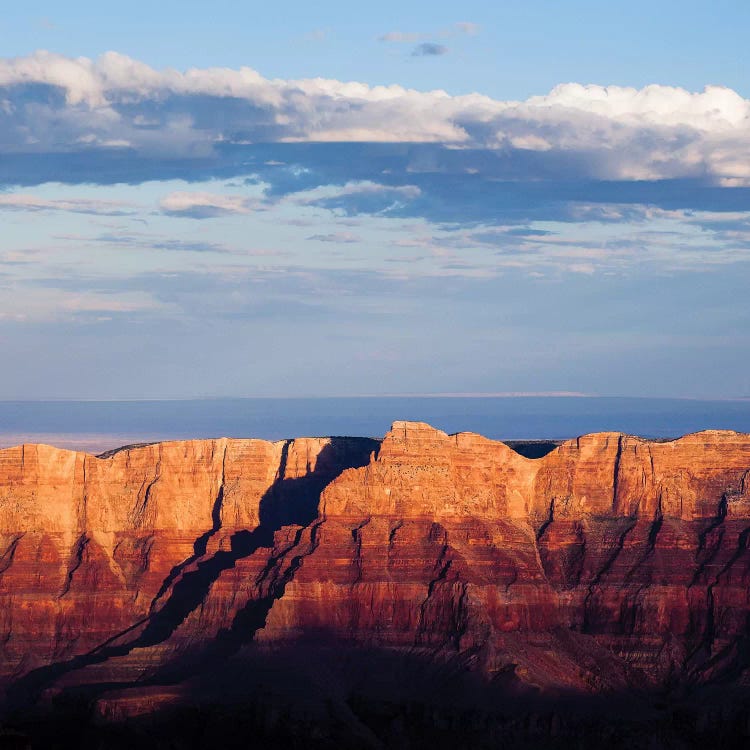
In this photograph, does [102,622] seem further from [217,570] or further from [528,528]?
[528,528]

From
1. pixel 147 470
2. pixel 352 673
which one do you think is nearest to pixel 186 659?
pixel 352 673

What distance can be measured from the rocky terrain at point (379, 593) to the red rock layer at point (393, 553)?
140 mm

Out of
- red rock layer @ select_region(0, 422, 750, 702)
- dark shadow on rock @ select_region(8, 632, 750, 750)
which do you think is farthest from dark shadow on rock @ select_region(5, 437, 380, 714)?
dark shadow on rock @ select_region(8, 632, 750, 750)

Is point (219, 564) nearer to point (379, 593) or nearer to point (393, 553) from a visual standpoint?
point (393, 553)

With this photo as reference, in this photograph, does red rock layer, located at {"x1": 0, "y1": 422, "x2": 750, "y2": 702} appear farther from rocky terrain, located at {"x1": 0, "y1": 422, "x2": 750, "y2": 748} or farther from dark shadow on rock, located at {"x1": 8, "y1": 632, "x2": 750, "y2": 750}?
dark shadow on rock, located at {"x1": 8, "y1": 632, "x2": 750, "y2": 750}

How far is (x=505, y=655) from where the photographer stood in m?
174

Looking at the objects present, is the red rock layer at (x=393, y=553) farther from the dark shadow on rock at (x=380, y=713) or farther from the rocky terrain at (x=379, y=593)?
the dark shadow on rock at (x=380, y=713)

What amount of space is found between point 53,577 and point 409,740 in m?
33.4

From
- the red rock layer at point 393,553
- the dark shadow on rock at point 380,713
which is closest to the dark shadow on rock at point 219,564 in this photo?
the red rock layer at point 393,553

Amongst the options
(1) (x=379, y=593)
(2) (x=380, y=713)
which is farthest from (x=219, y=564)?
(2) (x=380, y=713)

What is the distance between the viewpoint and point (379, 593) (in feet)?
589

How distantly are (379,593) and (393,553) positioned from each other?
3.32m

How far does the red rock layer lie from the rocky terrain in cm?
14

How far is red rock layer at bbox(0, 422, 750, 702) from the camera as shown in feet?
585
